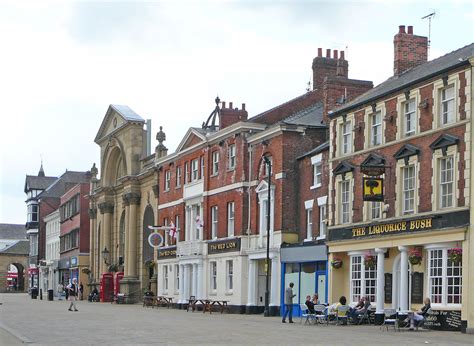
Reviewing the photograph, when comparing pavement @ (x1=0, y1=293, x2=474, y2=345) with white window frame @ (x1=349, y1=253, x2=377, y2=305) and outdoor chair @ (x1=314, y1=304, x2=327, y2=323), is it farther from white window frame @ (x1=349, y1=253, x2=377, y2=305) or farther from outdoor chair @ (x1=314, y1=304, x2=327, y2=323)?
white window frame @ (x1=349, y1=253, x2=377, y2=305)

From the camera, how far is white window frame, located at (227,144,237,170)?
5308cm

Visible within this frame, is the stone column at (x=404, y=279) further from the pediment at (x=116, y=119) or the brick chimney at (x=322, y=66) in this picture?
the pediment at (x=116, y=119)

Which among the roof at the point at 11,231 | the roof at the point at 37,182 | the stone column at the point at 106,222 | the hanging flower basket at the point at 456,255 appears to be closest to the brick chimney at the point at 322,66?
the hanging flower basket at the point at 456,255

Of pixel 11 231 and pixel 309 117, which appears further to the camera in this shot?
pixel 11 231

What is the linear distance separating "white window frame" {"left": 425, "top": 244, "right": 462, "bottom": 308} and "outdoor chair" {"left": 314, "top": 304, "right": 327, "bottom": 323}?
4.66m

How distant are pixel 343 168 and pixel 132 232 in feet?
122

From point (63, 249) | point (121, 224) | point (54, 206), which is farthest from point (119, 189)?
point (54, 206)

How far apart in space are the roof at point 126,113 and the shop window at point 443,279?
46.5 m

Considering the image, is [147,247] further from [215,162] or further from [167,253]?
[215,162]

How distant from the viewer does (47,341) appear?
26.1 m

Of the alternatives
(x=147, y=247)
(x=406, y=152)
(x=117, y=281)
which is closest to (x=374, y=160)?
(x=406, y=152)

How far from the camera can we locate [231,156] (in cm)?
5353

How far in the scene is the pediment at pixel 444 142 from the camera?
33.0 m

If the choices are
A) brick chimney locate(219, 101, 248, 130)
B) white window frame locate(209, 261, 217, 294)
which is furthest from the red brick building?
brick chimney locate(219, 101, 248, 130)
